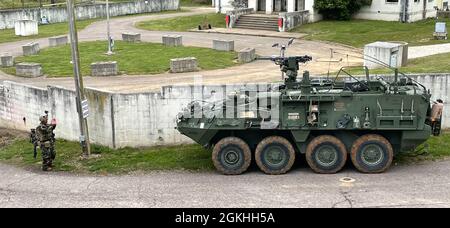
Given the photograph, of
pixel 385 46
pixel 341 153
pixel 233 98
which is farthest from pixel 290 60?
pixel 385 46

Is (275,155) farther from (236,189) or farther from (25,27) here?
(25,27)

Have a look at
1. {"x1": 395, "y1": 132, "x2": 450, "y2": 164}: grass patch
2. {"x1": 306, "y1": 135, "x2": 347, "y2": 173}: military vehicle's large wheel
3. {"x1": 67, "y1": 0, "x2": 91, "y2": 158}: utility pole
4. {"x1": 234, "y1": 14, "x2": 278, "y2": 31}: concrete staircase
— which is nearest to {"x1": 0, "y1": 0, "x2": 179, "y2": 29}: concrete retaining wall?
{"x1": 234, "y1": 14, "x2": 278, "y2": 31}: concrete staircase

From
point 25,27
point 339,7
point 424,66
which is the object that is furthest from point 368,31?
point 25,27

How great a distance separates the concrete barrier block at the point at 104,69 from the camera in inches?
1004

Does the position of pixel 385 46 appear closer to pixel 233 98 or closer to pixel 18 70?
pixel 233 98

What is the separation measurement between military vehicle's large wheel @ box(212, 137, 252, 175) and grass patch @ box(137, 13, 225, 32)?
27.3 metres

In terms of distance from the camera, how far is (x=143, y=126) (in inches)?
707

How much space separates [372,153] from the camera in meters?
14.4

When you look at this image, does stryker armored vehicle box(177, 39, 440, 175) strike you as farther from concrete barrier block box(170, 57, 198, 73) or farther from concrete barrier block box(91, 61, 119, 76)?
concrete barrier block box(91, 61, 119, 76)

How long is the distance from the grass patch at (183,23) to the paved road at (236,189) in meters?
27.4

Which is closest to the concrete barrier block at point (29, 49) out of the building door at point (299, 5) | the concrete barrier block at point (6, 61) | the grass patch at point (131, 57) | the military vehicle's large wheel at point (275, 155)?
the grass patch at point (131, 57)

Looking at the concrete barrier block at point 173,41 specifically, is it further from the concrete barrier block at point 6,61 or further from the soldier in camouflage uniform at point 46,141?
the soldier in camouflage uniform at point 46,141

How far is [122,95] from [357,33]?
21525mm

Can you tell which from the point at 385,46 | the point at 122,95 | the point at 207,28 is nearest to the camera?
the point at 122,95
